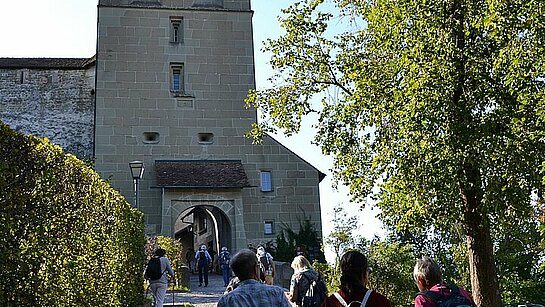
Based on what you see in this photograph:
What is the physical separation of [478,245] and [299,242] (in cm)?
1703

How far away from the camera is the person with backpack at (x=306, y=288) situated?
23.0 ft

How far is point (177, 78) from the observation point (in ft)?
102

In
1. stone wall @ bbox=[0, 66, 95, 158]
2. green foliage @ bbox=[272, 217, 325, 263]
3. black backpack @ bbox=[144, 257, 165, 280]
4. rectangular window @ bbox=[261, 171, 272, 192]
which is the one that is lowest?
black backpack @ bbox=[144, 257, 165, 280]

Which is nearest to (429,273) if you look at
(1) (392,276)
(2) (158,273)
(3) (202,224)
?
(2) (158,273)

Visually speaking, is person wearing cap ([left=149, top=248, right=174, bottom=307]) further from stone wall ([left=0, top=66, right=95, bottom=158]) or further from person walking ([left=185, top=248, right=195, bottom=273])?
stone wall ([left=0, top=66, right=95, bottom=158])

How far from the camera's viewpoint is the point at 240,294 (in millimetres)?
4469

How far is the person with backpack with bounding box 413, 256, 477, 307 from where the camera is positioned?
491 cm

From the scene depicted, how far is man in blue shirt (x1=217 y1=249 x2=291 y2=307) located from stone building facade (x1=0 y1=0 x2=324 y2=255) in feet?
76.2

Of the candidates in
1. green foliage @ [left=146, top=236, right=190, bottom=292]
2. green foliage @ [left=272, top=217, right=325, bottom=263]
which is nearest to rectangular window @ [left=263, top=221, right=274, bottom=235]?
green foliage @ [left=272, top=217, right=325, bottom=263]

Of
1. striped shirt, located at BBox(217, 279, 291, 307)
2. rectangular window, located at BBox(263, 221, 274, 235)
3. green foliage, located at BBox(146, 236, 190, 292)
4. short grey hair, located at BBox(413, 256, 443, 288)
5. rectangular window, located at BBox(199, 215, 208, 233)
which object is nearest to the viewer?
striped shirt, located at BBox(217, 279, 291, 307)

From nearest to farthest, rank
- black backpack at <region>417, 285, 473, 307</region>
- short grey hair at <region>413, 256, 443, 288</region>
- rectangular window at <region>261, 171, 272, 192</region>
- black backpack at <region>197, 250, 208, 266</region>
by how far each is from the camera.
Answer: black backpack at <region>417, 285, 473, 307</region>, short grey hair at <region>413, 256, 443, 288</region>, black backpack at <region>197, 250, 208, 266</region>, rectangular window at <region>261, 171, 272, 192</region>

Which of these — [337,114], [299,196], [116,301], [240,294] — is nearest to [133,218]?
[116,301]

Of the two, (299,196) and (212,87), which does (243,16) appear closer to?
(212,87)

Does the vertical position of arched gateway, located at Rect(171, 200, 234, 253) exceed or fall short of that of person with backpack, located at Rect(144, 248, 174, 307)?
it exceeds it
